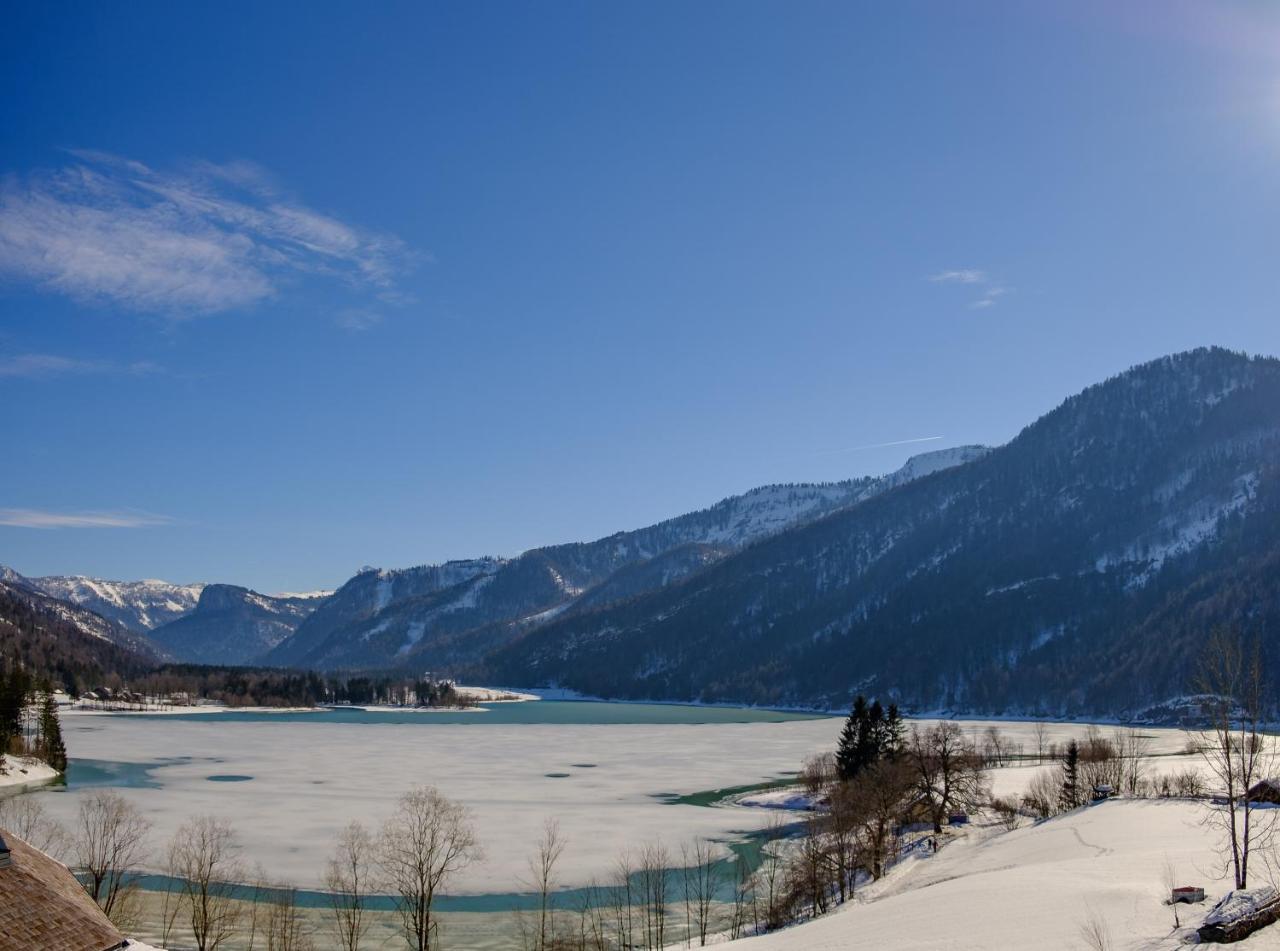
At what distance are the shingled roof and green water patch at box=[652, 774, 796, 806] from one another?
221ft

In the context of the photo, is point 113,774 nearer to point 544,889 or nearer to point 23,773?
point 23,773

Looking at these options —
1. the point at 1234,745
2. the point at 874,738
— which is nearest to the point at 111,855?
the point at 874,738

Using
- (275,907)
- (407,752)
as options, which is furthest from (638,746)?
(275,907)

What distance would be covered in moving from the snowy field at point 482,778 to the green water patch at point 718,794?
192cm

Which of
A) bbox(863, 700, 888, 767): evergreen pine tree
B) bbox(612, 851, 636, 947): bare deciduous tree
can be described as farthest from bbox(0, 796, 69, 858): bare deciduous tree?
bbox(863, 700, 888, 767): evergreen pine tree

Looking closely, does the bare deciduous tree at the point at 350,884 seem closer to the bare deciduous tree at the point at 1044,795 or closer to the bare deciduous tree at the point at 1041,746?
the bare deciduous tree at the point at 1044,795

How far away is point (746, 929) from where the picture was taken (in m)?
51.2

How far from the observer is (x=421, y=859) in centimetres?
4872

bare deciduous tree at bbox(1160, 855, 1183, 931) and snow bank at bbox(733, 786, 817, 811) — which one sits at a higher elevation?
bare deciduous tree at bbox(1160, 855, 1183, 931)

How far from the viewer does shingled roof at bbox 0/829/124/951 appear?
26719mm

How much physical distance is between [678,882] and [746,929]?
9311 mm

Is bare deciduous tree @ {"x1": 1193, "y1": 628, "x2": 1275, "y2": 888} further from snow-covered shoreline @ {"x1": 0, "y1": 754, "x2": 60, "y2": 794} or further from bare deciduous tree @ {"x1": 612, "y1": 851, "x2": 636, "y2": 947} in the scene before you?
snow-covered shoreline @ {"x1": 0, "y1": 754, "x2": 60, "y2": 794}

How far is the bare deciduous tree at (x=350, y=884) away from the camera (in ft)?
150

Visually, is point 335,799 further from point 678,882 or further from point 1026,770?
point 1026,770
